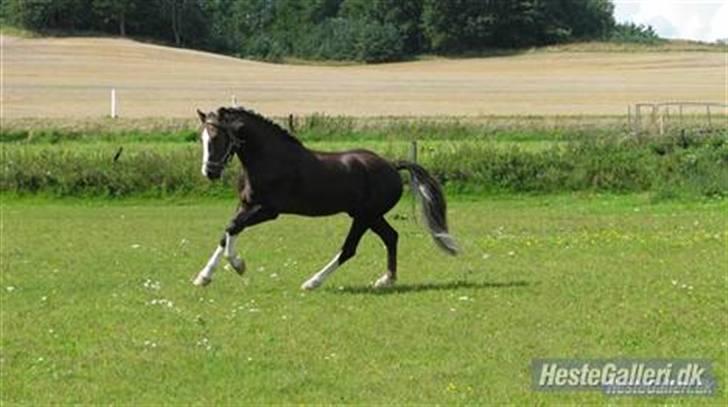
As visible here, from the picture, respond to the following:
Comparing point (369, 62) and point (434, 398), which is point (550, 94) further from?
point (434, 398)

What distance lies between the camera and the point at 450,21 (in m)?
127

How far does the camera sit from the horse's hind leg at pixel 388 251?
56.2 feet

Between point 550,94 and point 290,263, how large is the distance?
179ft

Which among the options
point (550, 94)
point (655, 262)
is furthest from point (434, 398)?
point (550, 94)

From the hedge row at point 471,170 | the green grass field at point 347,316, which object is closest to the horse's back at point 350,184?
the green grass field at point 347,316

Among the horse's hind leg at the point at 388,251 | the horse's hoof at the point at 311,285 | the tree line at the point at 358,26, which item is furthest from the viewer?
the tree line at the point at 358,26

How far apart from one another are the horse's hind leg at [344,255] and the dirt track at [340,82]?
131 feet

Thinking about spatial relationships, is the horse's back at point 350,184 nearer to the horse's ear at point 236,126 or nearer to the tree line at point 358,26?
the horse's ear at point 236,126

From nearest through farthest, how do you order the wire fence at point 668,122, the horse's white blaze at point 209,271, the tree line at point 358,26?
the horse's white blaze at point 209,271 < the wire fence at point 668,122 < the tree line at point 358,26

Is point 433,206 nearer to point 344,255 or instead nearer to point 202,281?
point 344,255

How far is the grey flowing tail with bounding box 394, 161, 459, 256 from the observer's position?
17.8 metres

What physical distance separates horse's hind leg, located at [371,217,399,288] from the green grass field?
1.24 feet

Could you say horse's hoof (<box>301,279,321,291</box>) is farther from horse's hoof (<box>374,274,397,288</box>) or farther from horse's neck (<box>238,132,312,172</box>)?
horse's neck (<box>238,132,312,172</box>)

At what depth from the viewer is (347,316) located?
47.2 ft
